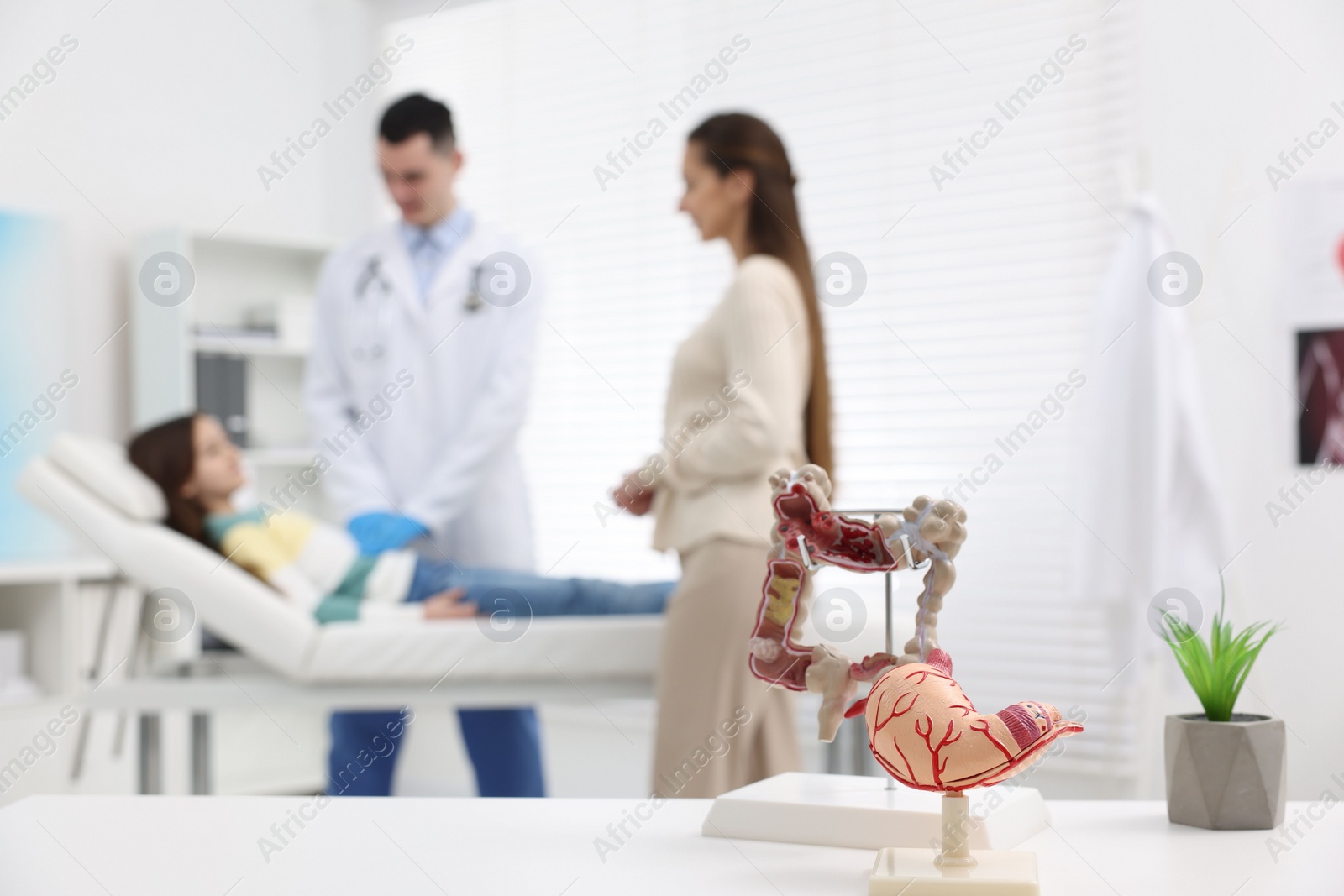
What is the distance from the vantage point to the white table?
828 mm

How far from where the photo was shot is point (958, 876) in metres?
0.78

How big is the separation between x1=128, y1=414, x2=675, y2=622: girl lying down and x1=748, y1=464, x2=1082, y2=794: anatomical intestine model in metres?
1.30

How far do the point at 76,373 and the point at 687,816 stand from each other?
298cm

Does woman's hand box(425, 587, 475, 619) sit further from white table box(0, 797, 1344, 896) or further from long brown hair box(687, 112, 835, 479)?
white table box(0, 797, 1344, 896)

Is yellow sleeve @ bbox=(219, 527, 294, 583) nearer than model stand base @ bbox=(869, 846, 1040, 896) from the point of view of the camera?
No

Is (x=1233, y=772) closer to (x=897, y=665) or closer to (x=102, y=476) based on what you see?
(x=897, y=665)

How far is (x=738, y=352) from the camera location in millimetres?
1817

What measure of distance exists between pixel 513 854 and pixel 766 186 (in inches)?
50.0

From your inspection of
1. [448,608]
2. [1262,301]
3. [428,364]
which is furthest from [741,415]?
[1262,301]

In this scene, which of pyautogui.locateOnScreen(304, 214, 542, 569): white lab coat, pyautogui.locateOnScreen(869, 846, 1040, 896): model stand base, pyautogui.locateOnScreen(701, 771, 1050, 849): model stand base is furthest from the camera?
pyautogui.locateOnScreen(304, 214, 542, 569): white lab coat

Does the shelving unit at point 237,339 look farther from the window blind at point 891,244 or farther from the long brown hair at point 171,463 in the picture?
the long brown hair at point 171,463

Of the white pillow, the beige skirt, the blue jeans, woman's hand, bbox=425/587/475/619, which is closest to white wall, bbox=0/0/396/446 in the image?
the white pillow

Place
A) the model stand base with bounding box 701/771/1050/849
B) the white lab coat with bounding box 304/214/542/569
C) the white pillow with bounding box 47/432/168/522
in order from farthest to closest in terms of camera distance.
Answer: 1. the white lab coat with bounding box 304/214/542/569
2. the white pillow with bounding box 47/432/168/522
3. the model stand base with bounding box 701/771/1050/849

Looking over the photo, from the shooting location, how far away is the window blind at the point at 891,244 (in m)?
2.87
